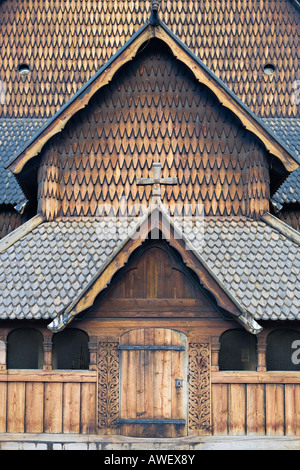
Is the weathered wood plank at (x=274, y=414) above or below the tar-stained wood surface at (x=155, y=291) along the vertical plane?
below

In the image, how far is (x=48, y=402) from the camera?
935cm

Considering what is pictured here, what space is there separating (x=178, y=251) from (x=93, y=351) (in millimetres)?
2392

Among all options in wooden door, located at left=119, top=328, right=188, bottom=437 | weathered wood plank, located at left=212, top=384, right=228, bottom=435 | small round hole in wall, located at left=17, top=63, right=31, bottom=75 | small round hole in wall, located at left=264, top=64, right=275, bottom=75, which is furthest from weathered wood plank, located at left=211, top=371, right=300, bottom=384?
small round hole in wall, located at left=17, top=63, right=31, bottom=75

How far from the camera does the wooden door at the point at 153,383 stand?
919 centimetres

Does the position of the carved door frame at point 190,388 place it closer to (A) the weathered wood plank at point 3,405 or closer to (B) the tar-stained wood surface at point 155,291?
(B) the tar-stained wood surface at point 155,291

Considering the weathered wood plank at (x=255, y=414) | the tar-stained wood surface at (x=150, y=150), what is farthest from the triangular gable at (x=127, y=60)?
the weathered wood plank at (x=255, y=414)

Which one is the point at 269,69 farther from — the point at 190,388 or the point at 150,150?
the point at 190,388

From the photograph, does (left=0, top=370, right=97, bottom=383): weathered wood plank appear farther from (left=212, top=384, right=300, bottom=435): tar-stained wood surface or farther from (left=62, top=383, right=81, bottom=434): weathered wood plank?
(left=212, top=384, right=300, bottom=435): tar-stained wood surface

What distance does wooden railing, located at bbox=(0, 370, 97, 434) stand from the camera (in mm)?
9328

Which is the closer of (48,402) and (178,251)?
(178,251)

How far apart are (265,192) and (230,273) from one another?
244 cm

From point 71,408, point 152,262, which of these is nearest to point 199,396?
point 71,408

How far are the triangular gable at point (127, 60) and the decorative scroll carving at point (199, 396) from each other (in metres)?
4.34
